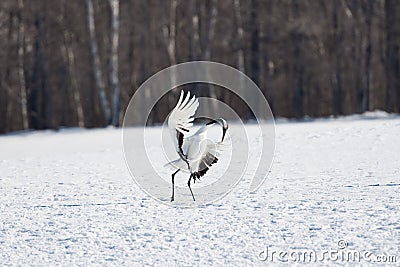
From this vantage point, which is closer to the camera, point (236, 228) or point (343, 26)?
point (236, 228)

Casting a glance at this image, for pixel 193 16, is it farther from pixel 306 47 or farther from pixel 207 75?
pixel 306 47

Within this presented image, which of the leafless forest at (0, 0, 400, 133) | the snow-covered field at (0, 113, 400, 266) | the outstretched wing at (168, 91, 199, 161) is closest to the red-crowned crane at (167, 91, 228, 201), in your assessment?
the outstretched wing at (168, 91, 199, 161)

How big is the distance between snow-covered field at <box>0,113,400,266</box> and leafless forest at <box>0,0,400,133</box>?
11416 mm

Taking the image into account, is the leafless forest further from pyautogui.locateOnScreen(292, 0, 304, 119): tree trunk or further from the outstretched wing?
the outstretched wing

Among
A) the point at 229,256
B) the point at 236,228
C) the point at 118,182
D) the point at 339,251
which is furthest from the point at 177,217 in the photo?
the point at 118,182

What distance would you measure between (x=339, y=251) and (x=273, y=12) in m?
22.4

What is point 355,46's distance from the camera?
2852cm

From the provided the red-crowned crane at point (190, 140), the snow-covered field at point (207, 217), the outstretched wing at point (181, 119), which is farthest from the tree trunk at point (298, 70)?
the outstretched wing at point (181, 119)

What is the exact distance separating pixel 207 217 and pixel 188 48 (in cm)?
2487

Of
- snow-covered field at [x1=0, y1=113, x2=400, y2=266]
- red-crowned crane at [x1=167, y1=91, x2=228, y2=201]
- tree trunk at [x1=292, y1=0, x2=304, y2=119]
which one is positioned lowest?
snow-covered field at [x1=0, y1=113, x2=400, y2=266]

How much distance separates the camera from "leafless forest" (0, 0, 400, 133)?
26.5 metres

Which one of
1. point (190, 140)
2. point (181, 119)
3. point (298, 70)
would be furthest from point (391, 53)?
point (181, 119)

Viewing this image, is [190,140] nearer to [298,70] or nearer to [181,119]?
[181,119]

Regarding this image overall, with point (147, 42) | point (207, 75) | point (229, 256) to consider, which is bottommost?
point (229, 256)
